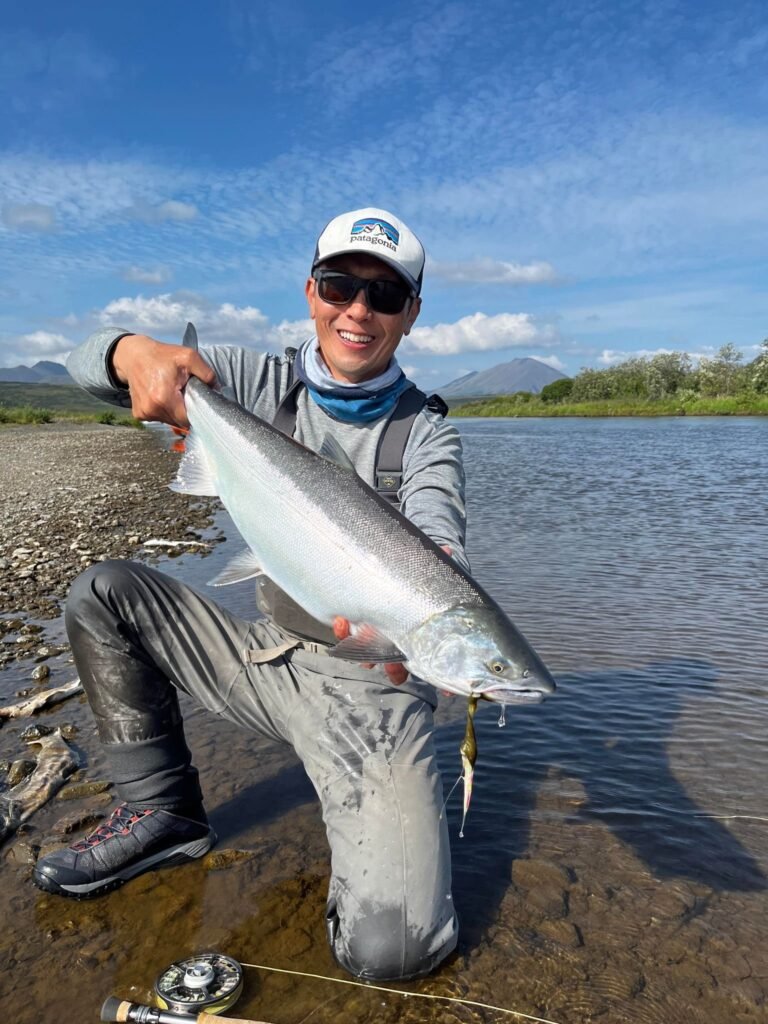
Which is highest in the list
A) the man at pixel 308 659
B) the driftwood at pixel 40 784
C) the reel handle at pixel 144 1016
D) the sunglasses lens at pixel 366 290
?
the sunglasses lens at pixel 366 290

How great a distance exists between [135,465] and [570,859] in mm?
26479

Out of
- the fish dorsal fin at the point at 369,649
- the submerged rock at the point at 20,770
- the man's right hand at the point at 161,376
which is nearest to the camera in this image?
→ the fish dorsal fin at the point at 369,649

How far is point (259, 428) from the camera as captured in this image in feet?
11.7

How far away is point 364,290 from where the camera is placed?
13.4 ft

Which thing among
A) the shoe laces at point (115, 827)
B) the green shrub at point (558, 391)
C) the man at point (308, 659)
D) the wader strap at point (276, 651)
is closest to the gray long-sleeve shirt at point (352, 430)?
the man at point (308, 659)

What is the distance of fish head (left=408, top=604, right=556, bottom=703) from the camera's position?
2.74 m

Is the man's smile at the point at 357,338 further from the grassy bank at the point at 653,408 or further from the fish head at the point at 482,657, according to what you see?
the grassy bank at the point at 653,408

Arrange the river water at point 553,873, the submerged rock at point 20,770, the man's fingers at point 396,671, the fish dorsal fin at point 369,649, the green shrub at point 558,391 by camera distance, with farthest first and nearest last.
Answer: the green shrub at point 558,391
the submerged rock at point 20,770
the man's fingers at point 396,671
the river water at point 553,873
the fish dorsal fin at point 369,649

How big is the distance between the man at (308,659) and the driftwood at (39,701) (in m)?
2.01

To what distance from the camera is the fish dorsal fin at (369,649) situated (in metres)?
2.97

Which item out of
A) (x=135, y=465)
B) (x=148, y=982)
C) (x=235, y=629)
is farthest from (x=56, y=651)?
(x=135, y=465)

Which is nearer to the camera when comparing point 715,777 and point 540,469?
point 715,777

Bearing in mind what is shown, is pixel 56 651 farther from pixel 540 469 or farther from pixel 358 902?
pixel 540 469

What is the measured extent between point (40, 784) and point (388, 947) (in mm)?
2511
